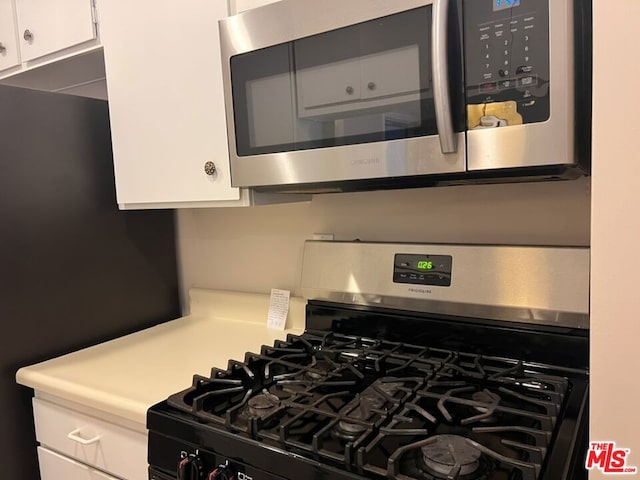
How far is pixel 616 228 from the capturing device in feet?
1.69

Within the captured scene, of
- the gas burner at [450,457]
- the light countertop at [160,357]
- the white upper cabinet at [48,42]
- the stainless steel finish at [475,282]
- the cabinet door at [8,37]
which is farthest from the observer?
the cabinet door at [8,37]

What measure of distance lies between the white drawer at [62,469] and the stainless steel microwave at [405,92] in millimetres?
795

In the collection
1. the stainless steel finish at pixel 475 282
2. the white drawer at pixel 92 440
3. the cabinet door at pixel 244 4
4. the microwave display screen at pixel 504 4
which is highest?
the cabinet door at pixel 244 4

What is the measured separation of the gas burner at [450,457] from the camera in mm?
705

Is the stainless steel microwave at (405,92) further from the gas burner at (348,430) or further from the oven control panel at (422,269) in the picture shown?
the gas burner at (348,430)

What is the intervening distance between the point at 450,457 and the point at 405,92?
2.10 ft

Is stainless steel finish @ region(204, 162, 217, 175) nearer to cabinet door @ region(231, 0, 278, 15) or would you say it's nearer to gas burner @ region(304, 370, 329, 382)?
cabinet door @ region(231, 0, 278, 15)

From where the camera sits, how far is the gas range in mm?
757

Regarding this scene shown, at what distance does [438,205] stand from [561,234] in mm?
293

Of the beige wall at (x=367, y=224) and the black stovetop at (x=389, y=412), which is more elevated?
the beige wall at (x=367, y=224)

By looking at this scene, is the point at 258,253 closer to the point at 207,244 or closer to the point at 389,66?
the point at 207,244

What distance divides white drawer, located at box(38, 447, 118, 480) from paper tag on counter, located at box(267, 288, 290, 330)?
591 millimetres

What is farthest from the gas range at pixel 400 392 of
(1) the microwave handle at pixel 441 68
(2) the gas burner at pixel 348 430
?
(1) the microwave handle at pixel 441 68

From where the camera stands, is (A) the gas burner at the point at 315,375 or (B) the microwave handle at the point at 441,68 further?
(A) the gas burner at the point at 315,375
